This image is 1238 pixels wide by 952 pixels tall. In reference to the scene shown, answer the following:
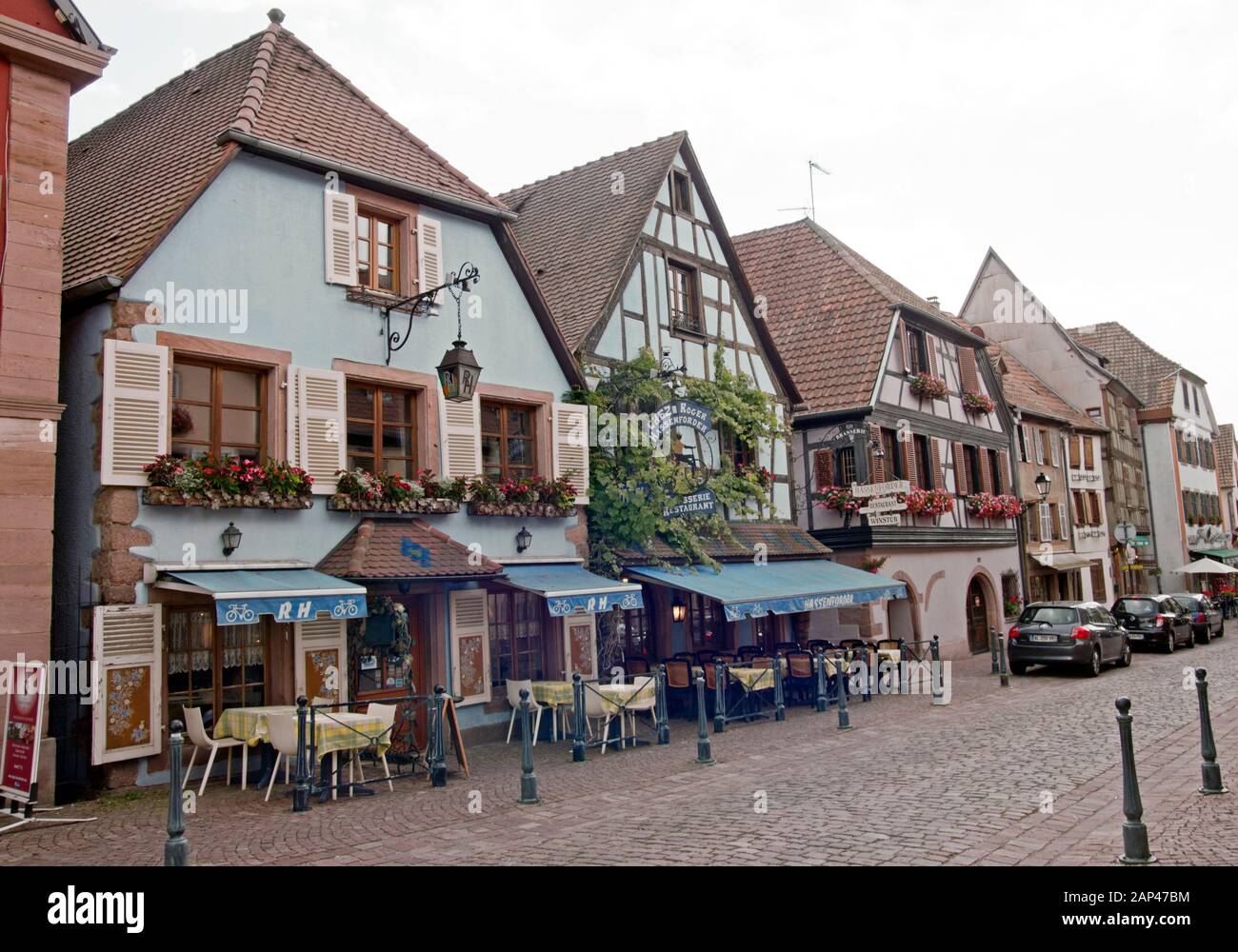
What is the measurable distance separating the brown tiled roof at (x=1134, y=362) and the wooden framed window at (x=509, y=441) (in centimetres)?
3841

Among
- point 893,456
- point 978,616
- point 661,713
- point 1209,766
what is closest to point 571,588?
point 661,713

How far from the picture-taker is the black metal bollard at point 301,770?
32.4 feet

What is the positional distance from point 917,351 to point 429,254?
50.6 feet

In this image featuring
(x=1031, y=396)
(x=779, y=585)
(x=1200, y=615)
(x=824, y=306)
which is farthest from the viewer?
(x=1031, y=396)

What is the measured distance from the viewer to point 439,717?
36.7 feet

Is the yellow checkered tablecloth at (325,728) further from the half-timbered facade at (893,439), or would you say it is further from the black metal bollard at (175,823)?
the half-timbered facade at (893,439)

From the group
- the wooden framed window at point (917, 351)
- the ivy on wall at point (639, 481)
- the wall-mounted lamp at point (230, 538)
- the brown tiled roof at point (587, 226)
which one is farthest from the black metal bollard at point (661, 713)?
the wooden framed window at point (917, 351)

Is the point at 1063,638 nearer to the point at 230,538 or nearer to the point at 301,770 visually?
the point at 301,770

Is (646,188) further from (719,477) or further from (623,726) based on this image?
(623,726)

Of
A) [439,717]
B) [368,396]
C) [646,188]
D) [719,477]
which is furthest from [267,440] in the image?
A: [646,188]

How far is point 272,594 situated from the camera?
10.8 m

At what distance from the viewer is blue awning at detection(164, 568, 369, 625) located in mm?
10492

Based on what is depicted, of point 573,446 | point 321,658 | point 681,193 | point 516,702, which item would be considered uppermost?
point 681,193
